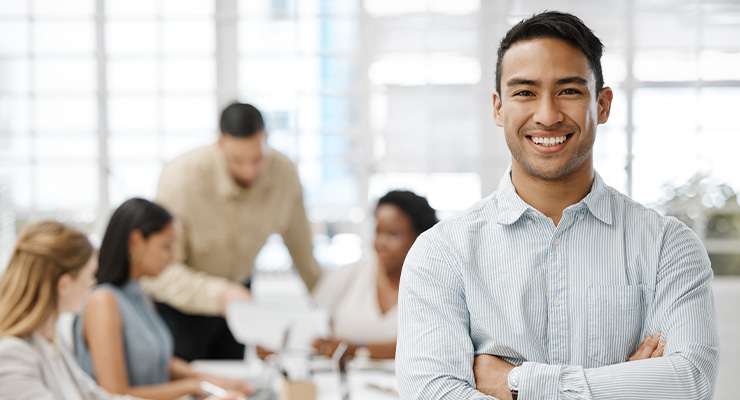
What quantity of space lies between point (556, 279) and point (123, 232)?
1.72 metres

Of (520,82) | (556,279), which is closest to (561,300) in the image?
(556,279)

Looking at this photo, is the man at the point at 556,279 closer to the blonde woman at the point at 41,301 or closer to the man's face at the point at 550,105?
the man's face at the point at 550,105

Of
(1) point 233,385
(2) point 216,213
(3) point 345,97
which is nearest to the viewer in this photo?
(1) point 233,385

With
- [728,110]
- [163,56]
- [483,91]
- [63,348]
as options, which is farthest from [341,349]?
[728,110]

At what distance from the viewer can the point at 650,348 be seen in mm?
1241

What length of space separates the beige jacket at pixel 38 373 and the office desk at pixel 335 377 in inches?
19.8

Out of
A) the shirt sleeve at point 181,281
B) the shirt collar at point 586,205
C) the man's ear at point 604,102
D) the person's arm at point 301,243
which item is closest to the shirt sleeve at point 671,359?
the shirt collar at point 586,205

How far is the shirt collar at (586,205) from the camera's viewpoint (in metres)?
1.31

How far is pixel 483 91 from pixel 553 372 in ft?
10.1

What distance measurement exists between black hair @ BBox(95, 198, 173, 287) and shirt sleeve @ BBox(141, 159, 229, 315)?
161mm

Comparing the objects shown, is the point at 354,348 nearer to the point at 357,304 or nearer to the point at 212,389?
the point at 357,304

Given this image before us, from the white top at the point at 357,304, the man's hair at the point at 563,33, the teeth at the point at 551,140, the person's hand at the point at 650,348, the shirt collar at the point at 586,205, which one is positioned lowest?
the white top at the point at 357,304

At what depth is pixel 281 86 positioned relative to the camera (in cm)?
422

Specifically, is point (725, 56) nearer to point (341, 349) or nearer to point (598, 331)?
point (341, 349)
